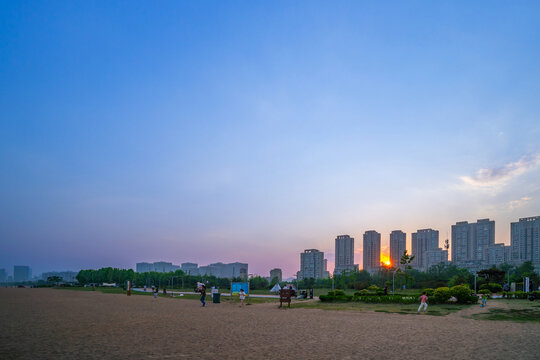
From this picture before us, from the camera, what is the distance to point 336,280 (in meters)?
81.4

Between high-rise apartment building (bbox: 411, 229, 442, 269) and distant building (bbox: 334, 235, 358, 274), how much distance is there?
2577cm

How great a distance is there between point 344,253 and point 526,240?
6932 cm

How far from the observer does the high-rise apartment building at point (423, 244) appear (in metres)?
150

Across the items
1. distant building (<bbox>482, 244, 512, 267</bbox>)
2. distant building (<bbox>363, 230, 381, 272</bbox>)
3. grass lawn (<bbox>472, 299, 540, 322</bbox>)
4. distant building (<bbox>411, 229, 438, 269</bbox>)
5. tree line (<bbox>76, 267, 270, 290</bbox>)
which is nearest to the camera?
grass lawn (<bbox>472, 299, 540, 322</bbox>)

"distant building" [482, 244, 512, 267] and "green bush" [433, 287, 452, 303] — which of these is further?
"distant building" [482, 244, 512, 267]

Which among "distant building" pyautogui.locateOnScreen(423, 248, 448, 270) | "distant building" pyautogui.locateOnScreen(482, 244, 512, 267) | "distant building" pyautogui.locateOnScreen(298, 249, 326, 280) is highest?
"distant building" pyautogui.locateOnScreen(482, 244, 512, 267)

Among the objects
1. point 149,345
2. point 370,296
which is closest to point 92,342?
point 149,345

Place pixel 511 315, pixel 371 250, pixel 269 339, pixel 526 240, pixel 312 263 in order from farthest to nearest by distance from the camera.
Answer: pixel 312 263 < pixel 371 250 < pixel 526 240 < pixel 511 315 < pixel 269 339

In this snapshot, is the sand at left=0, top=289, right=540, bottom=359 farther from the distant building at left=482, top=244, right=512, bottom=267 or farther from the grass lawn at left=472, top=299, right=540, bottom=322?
the distant building at left=482, top=244, right=512, bottom=267

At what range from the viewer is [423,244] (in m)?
154

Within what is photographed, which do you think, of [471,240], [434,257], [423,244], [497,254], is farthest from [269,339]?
[423,244]

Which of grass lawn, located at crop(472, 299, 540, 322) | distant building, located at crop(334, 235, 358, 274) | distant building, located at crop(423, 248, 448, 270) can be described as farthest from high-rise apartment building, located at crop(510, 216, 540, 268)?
grass lawn, located at crop(472, 299, 540, 322)

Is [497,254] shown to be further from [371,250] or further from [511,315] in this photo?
[511,315]

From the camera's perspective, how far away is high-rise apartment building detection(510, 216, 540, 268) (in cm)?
10744
